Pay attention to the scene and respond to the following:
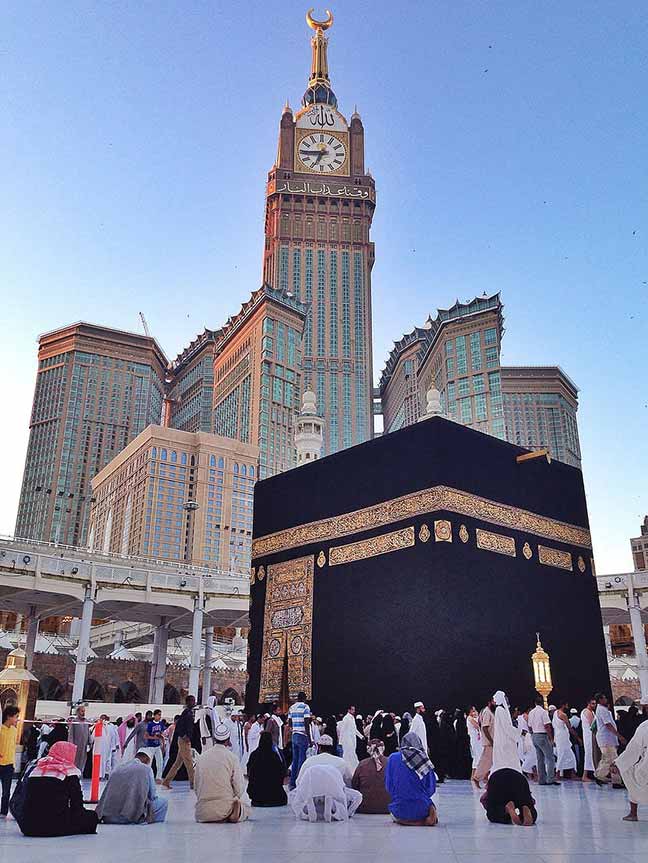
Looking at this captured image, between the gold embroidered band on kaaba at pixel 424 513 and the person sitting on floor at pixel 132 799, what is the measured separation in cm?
705

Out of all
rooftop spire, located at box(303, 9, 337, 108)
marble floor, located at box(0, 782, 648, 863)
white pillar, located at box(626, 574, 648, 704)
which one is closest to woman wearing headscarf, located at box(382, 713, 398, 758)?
marble floor, located at box(0, 782, 648, 863)

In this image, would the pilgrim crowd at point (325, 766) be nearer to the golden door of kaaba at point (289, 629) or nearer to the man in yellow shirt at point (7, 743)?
the man in yellow shirt at point (7, 743)

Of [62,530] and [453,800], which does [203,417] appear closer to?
[62,530]

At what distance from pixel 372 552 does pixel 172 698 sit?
2511 centimetres

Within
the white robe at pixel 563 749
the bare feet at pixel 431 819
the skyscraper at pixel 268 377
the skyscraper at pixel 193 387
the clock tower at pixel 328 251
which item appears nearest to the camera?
the bare feet at pixel 431 819

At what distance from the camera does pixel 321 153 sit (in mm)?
83688

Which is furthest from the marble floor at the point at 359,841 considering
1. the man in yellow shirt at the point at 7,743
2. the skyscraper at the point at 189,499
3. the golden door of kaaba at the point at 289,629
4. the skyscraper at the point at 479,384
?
the skyscraper at the point at 479,384

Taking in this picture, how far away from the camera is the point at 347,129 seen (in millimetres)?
84812

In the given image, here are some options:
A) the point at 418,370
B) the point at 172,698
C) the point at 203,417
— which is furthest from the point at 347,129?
the point at 172,698

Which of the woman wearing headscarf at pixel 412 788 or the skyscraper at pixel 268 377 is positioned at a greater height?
the skyscraper at pixel 268 377

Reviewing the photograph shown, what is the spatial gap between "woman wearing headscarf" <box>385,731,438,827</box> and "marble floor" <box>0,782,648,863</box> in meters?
0.12

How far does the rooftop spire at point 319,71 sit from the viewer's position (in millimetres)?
87500

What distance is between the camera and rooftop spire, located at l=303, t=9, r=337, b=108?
87.5 m

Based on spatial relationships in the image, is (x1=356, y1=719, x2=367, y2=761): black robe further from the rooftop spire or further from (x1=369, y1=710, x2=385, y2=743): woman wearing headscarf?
the rooftop spire
